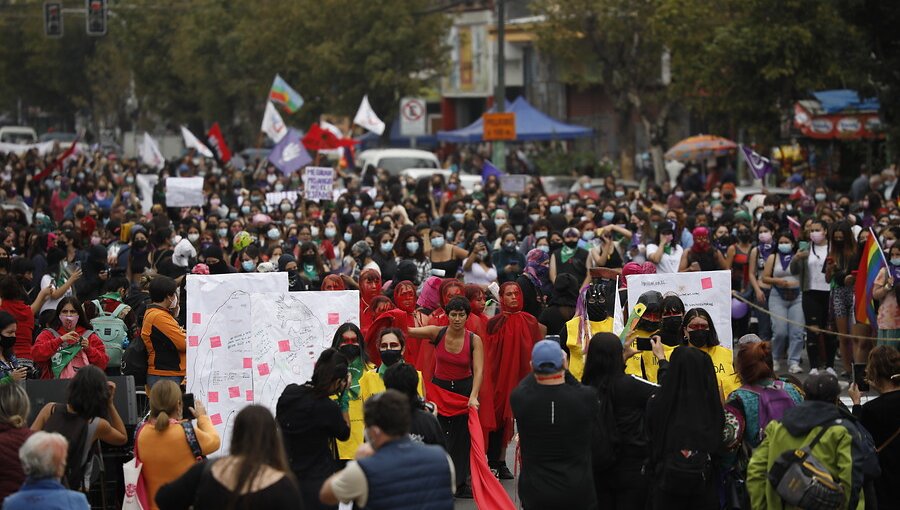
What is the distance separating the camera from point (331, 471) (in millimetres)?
7641

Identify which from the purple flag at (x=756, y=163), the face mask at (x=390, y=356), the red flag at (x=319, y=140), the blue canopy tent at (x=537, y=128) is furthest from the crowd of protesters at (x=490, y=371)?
the blue canopy tent at (x=537, y=128)

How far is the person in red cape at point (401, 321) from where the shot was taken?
420 inches

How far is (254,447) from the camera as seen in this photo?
19.5 ft

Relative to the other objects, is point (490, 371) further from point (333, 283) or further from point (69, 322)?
point (69, 322)

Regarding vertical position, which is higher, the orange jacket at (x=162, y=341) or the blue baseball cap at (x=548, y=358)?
the blue baseball cap at (x=548, y=358)

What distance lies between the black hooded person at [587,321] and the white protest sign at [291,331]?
1541mm

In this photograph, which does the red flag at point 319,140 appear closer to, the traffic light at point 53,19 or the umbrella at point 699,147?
the umbrella at point 699,147

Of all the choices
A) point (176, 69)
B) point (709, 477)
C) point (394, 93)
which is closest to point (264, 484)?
point (709, 477)

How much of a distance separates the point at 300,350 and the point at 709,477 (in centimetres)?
334

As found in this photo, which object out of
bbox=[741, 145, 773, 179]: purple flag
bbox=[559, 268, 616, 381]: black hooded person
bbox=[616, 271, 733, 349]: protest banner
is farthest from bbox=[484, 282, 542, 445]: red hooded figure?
bbox=[741, 145, 773, 179]: purple flag

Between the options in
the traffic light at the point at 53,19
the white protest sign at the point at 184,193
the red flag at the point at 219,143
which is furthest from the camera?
the traffic light at the point at 53,19

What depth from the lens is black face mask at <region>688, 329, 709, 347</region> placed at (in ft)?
28.6

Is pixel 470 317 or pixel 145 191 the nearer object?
pixel 470 317

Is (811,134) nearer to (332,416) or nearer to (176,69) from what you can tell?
(332,416)
